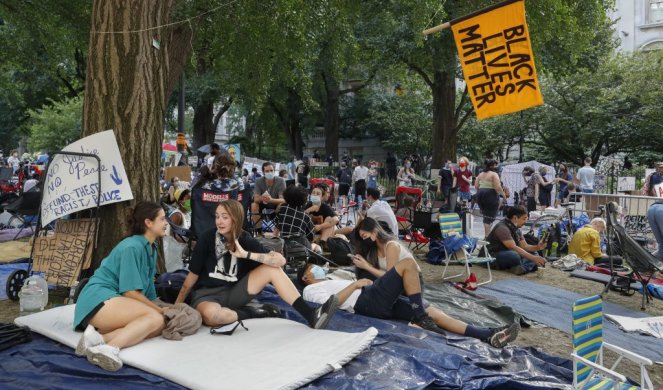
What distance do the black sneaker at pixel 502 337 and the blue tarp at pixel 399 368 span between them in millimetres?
98

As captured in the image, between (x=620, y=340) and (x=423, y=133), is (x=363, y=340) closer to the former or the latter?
(x=620, y=340)

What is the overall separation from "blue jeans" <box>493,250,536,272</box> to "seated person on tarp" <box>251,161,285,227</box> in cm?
361

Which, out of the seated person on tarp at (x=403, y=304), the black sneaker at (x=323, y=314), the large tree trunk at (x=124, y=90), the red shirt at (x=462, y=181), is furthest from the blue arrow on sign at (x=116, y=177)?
the red shirt at (x=462, y=181)

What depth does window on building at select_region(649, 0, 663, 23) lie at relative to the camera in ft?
120

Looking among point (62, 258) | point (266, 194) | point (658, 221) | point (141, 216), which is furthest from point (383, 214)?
point (141, 216)

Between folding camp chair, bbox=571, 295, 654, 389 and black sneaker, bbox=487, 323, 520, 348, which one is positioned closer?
folding camp chair, bbox=571, 295, 654, 389

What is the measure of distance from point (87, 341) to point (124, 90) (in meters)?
2.86

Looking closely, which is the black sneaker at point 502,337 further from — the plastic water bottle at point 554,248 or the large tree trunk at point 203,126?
the large tree trunk at point 203,126

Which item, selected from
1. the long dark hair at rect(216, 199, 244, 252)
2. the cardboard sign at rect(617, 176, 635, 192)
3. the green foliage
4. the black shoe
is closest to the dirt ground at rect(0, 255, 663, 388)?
the black shoe

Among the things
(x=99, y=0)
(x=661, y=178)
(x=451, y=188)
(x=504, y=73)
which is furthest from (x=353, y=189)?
(x=99, y=0)

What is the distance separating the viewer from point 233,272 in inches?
212

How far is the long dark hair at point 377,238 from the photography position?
6254mm

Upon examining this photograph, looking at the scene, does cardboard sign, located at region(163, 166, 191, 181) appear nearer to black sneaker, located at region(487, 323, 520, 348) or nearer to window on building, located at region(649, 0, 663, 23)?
black sneaker, located at region(487, 323, 520, 348)

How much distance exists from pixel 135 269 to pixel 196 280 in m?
0.77
